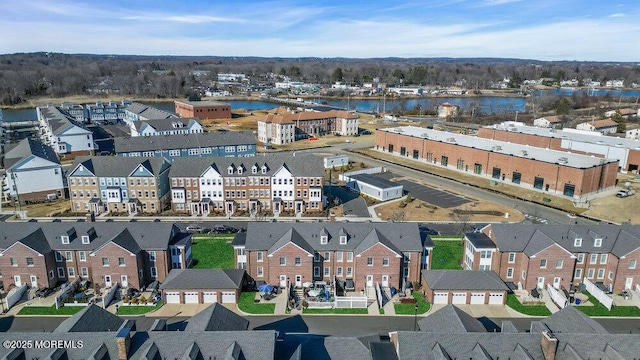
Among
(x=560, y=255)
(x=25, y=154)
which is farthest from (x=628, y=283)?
(x=25, y=154)

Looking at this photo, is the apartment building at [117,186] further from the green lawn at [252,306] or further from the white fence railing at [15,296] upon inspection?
the green lawn at [252,306]

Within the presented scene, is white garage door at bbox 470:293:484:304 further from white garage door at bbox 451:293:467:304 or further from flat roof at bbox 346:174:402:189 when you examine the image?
flat roof at bbox 346:174:402:189

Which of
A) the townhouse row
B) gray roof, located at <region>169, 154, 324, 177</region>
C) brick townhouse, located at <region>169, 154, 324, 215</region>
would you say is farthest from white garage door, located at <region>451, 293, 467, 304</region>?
gray roof, located at <region>169, 154, 324, 177</region>

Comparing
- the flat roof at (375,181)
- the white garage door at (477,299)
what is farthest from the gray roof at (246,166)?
the white garage door at (477,299)

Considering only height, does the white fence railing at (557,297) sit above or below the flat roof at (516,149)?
below

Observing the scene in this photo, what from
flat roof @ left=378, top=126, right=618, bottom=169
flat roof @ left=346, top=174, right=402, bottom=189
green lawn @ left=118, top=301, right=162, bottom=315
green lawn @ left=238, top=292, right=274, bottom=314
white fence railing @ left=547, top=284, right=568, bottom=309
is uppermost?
flat roof @ left=378, top=126, right=618, bottom=169

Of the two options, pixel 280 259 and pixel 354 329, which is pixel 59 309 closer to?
pixel 280 259
